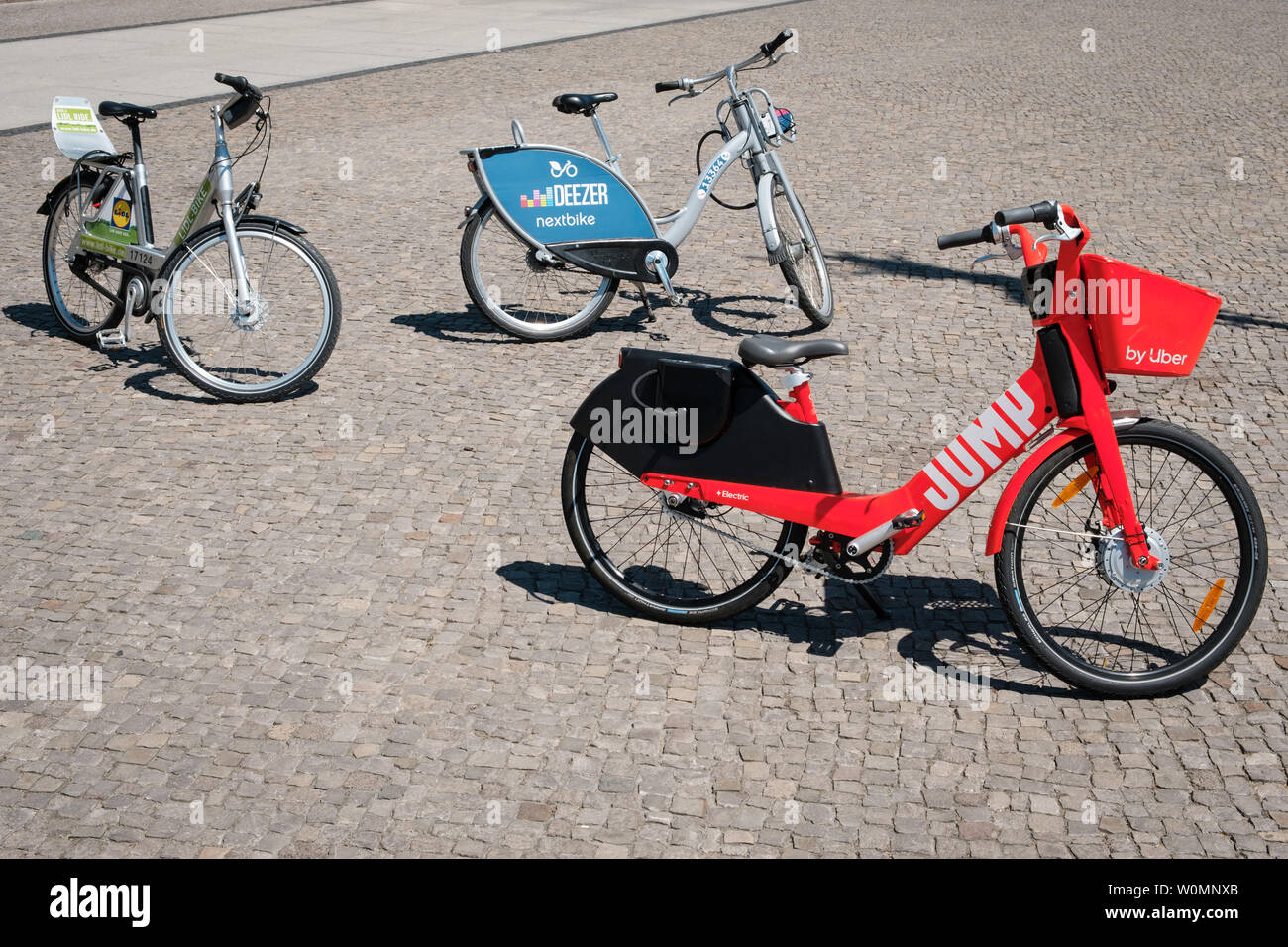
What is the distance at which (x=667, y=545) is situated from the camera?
4613mm

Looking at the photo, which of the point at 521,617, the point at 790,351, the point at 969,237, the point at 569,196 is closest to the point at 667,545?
the point at 521,617

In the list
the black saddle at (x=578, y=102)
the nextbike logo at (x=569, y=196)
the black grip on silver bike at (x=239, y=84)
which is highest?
the black saddle at (x=578, y=102)

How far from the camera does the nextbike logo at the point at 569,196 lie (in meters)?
6.55

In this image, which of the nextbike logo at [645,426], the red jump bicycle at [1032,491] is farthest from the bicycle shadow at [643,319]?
the nextbike logo at [645,426]

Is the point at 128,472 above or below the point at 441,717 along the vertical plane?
above

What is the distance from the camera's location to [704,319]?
23.2 ft

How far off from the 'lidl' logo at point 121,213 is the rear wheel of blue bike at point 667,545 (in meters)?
2.89

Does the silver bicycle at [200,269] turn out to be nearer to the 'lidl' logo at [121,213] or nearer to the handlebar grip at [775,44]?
the 'lidl' logo at [121,213]

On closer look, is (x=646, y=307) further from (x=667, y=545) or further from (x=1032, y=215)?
(x=1032, y=215)

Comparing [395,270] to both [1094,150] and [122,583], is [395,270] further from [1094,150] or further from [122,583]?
[1094,150]

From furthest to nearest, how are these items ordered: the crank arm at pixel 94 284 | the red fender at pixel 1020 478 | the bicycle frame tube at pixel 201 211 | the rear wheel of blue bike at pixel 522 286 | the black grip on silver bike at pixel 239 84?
the rear wheel of blue bike at pixel 522 286, the crank arm at pixel 94 284, the bicycle frame tube at pixel 201 211, the black grip on silver bike at pixel 239 84, the red fender at pixel 1020 478

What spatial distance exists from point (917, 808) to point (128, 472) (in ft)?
11.7

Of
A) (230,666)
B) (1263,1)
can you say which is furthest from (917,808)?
(1263,1)

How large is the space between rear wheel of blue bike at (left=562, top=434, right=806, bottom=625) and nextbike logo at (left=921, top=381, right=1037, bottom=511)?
17.8 inches
